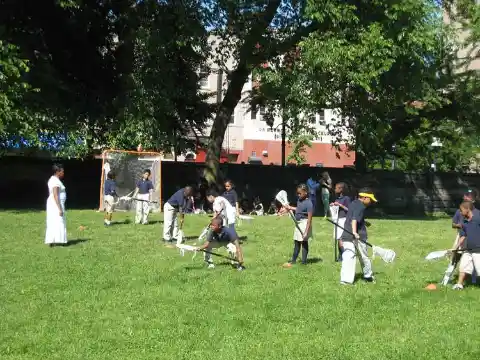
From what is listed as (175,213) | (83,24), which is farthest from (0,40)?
(175,213)

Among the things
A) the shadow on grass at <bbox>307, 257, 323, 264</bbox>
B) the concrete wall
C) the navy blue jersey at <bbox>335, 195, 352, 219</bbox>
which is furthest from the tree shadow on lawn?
the concrete wall

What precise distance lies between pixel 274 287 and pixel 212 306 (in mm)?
1771

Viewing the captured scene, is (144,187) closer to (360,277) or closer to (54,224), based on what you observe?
(54,224)

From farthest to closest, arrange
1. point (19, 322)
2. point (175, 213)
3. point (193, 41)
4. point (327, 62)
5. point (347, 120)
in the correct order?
1. point (347, 120)
2. point (193, 41)
3. point (327, 62)
4. point (175, 213)
5. point (19, 322)

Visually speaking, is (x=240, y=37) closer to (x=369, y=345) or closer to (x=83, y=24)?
(x=83, y=24)

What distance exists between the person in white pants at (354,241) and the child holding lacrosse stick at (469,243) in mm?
1507

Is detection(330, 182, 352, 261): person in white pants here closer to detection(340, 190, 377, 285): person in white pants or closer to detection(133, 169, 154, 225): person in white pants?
detection(340, 190, 377, 285): person in white pants

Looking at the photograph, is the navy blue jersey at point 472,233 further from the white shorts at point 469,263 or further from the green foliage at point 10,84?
the green foliage at point 10,84

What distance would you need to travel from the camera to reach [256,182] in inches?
1296

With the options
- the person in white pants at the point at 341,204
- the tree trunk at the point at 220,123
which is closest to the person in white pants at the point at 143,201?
the tree trunk at the point at 220,123

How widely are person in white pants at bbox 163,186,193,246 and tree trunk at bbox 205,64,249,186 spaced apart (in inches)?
480

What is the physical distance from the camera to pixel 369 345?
777 centimetres

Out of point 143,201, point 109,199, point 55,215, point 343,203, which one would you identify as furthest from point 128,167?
point 343,203

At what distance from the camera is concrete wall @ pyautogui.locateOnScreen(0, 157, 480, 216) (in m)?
31.1
